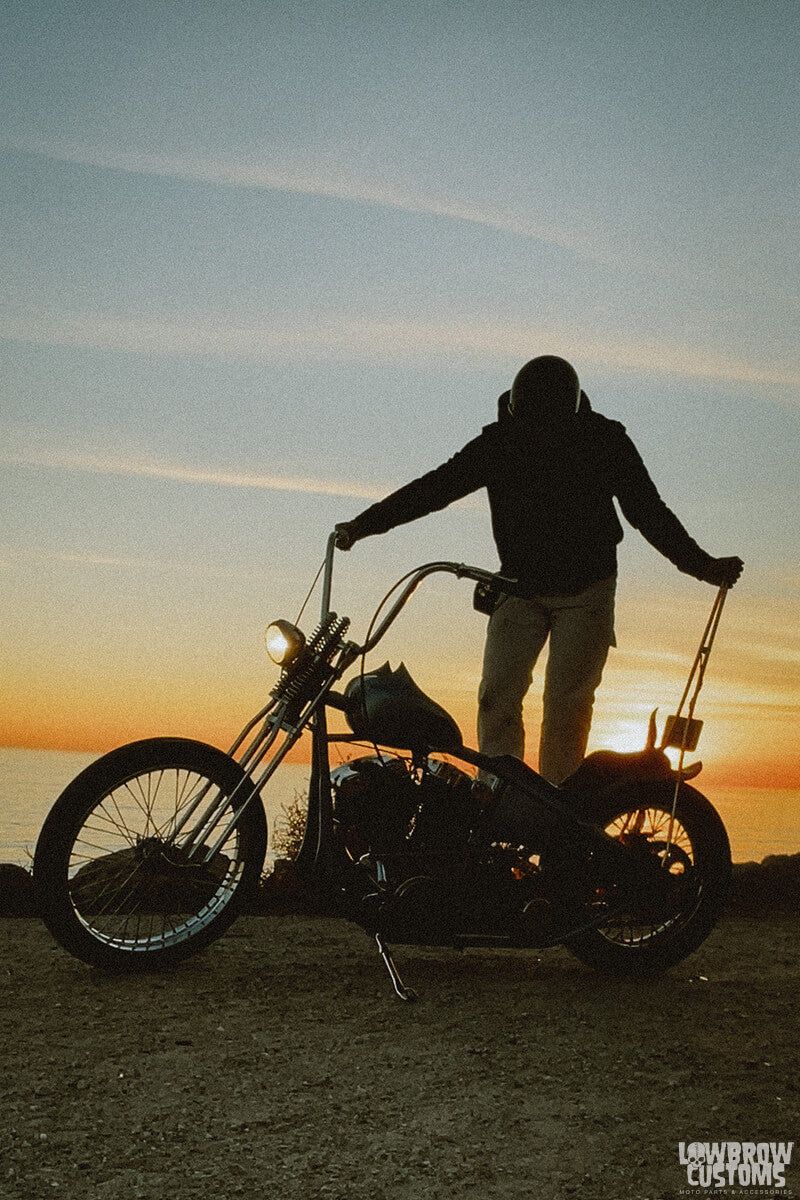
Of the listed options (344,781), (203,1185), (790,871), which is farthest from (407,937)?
(790,871)

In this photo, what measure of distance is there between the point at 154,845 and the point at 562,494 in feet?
7.40

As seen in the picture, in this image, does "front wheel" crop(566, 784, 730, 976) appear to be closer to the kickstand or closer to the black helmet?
the kickstand

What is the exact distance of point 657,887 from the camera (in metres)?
4.78

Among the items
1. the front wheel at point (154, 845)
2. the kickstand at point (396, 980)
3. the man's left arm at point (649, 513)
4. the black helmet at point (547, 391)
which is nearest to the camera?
the front wheel at point (154, 845)

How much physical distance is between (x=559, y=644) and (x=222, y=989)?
1995 mm

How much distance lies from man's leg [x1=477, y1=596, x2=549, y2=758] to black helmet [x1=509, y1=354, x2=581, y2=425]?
0.81 meters

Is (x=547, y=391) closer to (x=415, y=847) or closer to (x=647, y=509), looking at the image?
(x=647, y=509)

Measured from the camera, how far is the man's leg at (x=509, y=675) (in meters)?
5.11

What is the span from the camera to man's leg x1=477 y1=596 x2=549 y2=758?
5105mm

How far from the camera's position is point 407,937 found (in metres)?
4.31

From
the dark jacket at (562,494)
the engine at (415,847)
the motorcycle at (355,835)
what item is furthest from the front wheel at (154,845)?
the dark jacket at (562,494)

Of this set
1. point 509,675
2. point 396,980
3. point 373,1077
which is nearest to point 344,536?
point 509,675

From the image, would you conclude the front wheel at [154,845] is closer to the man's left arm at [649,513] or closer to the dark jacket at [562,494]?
the dark jacket at [562,494]

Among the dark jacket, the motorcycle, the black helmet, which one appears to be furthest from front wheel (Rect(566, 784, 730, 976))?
the black helmet
